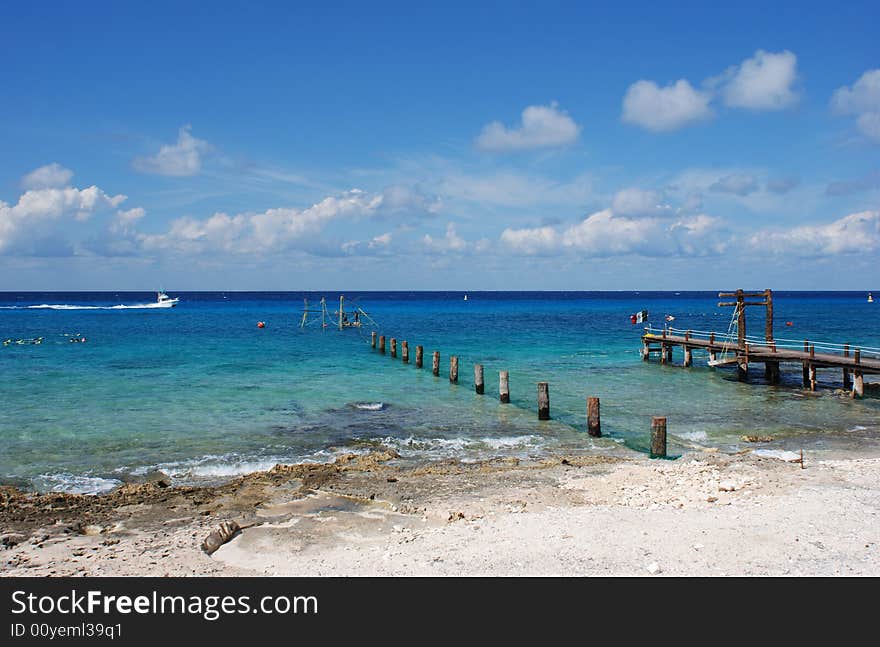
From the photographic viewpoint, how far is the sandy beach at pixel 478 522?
10.4 meters

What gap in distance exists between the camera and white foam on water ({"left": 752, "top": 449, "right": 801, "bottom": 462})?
18.0m

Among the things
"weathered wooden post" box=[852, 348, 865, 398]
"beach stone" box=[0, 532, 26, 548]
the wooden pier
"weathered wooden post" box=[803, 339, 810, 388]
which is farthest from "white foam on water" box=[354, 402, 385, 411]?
"weathered wooden post" box=[803, 339, 810, 388]

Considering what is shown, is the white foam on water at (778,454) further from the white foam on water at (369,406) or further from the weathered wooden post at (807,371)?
the weathered wooden post at (807,371)

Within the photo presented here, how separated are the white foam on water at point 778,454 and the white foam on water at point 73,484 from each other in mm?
17477

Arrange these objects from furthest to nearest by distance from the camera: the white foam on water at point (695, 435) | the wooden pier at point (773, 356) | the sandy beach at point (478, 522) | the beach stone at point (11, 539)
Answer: the wooden pier at point (773, 356)
the white foam on water at point (695, 435)
the beach stone at point (11, 539)
the sandy beach at point (478, 522)

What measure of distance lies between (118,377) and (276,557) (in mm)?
27226

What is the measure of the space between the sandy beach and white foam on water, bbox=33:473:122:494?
1021mm

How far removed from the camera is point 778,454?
1869cm

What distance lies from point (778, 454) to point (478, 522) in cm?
1084

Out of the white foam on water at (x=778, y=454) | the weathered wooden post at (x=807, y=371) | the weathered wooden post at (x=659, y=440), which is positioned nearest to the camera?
the white foam on water at (x=778, y=454)

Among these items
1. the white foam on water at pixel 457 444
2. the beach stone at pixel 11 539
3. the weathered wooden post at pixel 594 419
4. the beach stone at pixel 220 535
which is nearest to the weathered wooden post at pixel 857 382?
the weathered wooden post at pixel 594 419

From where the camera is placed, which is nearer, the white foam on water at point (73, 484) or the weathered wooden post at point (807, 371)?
the white foam on water at point (73, 484)

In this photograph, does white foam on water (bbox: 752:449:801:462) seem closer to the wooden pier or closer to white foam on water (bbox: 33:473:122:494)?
the wooden pier
